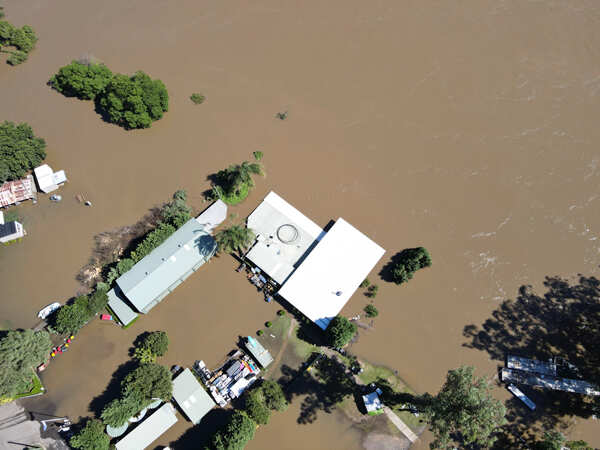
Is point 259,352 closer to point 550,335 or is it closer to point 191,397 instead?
point 191,397

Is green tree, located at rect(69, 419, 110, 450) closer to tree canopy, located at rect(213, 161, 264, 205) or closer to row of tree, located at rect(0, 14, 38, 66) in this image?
tree canopy, located at rect(213, 161, 264, 205)

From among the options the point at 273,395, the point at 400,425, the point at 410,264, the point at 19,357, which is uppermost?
the point at 19,357

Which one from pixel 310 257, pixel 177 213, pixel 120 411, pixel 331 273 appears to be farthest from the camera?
pixel 177 213

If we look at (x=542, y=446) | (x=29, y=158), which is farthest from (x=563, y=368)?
(x=29, y=158)

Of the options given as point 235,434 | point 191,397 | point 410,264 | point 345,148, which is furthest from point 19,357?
point 345,148

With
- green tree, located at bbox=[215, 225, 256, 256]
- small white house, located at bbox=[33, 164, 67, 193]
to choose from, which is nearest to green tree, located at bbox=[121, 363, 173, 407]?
green tree, located at bbox=[215, 225, 256, 256]

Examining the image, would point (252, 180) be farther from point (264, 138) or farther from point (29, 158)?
point (29, 158)
